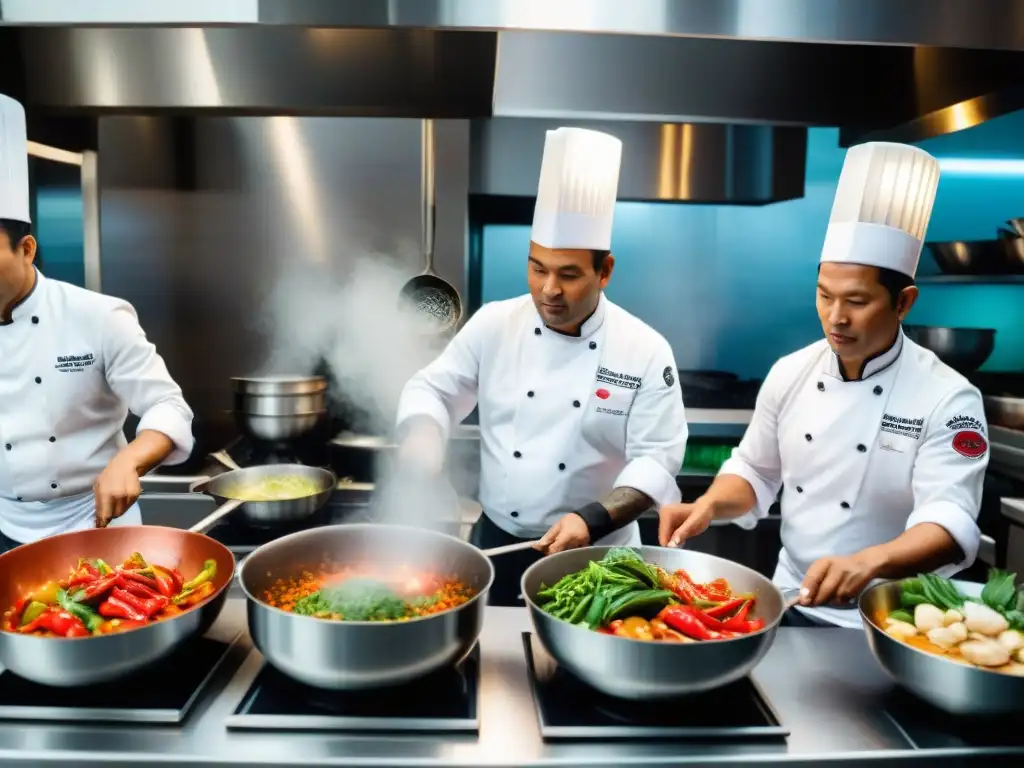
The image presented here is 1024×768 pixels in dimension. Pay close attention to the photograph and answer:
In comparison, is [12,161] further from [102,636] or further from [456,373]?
[102,636]

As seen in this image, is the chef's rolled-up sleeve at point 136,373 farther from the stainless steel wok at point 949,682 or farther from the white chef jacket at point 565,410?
the stainless steel wok at point 949,682

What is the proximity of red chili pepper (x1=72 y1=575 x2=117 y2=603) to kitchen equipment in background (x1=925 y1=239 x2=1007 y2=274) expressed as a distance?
3508 mm

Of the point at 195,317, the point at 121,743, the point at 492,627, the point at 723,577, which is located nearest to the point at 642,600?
the point at 723,577

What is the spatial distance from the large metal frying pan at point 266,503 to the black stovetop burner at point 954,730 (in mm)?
1450

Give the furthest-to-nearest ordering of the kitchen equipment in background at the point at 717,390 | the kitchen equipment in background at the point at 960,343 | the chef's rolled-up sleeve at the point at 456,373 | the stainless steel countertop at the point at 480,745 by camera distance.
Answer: the kitchen equipment in background at the point at 717,390 → the kitchen equipment in background at the point at 960,343 → the chef's rolled-up sleeve at the point at 456,373 → the stainless steel countertop at the point at 480,745

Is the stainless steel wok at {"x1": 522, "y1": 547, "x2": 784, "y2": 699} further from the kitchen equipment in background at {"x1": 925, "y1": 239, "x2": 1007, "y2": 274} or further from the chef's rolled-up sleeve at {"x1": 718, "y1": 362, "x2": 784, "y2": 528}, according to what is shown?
the kitchen equipment in background at {"x1": 925, "y1": 239, "x2": 1007, "y2": 274}

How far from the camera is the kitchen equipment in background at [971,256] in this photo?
3312 mm

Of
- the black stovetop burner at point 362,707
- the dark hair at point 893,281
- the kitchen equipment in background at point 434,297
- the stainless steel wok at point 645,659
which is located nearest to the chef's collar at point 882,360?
the dark hair at point 893,281

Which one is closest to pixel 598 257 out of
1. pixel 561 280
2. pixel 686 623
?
pixel 561 280

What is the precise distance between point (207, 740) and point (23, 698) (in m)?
0.33

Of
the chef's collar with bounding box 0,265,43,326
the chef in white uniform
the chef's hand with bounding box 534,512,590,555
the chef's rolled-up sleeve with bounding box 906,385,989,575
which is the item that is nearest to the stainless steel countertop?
the chef's hand with bounding box 534,512,590,555

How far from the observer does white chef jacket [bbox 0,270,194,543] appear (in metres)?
2.28

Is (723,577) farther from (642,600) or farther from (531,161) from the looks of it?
(531,161)

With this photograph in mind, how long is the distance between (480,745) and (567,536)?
0.60m
